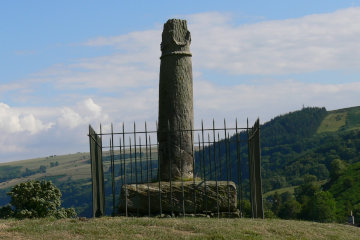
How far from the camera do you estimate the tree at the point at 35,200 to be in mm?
26031

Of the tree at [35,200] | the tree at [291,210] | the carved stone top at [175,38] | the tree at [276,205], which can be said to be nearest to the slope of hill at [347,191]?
the tree at [291,210]

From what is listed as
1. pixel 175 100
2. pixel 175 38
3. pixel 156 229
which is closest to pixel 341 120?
pixel 175 38

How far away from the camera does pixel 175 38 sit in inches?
598

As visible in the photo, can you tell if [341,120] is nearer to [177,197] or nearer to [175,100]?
[175,100]

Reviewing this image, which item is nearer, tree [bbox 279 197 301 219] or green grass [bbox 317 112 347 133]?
tree [bbox 279 197 301 219]

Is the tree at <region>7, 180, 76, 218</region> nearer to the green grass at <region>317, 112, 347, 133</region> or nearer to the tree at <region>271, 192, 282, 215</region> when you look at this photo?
the tree at <region>271, 192, 282, 215</region>

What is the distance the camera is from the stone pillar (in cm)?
1461

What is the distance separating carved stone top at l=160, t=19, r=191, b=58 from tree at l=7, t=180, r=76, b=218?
45.1 feet

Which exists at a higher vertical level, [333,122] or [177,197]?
[333,122]

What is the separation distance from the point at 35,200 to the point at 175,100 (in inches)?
554

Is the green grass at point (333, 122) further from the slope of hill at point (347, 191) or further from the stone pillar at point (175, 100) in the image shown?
the stone pillar at point (175, 100)

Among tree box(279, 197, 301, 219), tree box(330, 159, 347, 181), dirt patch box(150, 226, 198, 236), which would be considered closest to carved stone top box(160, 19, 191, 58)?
dirt patch box(150, 226, 198, 236)

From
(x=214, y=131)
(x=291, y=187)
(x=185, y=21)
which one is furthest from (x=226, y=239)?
(x=291, y=187)

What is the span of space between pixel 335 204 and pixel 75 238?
71.4m
